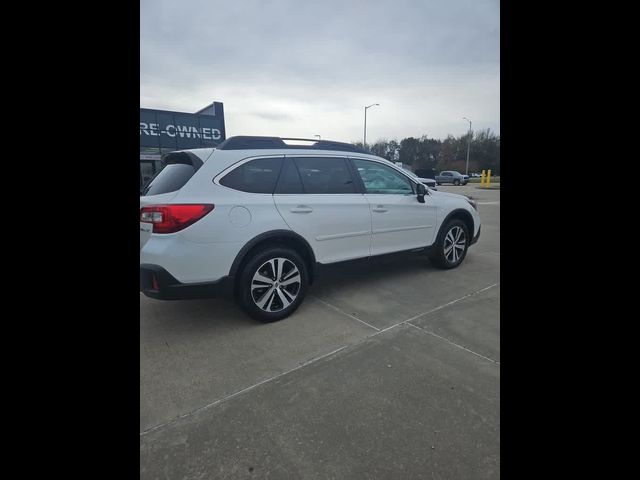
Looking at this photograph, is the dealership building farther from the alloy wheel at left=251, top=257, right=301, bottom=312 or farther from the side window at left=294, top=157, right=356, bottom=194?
the alloy wheel at left=251, top=257, right=301, bottom=312

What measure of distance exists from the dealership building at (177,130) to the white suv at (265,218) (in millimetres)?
12817

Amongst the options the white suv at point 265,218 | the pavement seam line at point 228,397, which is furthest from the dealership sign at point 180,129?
the pavement seam line at point 228,397

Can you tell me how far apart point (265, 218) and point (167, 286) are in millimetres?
999

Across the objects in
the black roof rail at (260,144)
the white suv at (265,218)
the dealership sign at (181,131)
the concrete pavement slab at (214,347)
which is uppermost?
the dealership sign at (181,131)

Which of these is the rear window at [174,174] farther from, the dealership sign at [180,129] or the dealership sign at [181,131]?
the dealership sign at [181,131]

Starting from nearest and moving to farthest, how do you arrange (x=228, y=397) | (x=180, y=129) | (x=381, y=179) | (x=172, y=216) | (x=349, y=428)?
(x=349, y=428) < (x=228, y=397) < (x=172, y=216) < (x=381, y=179) < (x=180, y=129)

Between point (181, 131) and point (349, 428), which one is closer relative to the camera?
point (349, 428)

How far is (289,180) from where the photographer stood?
11.0 feet

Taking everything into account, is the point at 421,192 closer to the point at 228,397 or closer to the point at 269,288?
the point at 269,288

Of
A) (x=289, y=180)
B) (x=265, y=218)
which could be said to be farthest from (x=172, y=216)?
(x=289, y=180)

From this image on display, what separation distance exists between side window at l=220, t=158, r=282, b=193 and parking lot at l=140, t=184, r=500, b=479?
1.11 m

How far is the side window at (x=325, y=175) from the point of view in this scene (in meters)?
3.51
